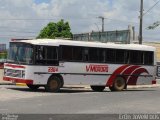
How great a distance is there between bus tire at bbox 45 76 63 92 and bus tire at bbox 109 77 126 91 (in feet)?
14.9

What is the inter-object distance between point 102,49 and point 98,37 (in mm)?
40882

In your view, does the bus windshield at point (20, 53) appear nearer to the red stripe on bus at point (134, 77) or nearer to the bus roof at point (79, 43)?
Result: the bus roof at point (79, 43)

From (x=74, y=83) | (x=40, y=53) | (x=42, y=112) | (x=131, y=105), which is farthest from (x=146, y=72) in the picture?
(x=42, y=112)

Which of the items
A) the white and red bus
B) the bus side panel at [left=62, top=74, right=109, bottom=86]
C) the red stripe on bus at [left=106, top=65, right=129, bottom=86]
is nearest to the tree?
the white and red bus

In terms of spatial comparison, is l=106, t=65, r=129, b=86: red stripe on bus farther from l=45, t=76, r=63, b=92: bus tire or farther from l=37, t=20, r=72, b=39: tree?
l=37, t=20, r=72, b=39: tree

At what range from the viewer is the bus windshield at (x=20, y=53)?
25797 millimetres

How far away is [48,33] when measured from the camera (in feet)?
297

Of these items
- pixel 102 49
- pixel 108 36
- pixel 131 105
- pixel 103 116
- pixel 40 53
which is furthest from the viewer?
pixel 108 36

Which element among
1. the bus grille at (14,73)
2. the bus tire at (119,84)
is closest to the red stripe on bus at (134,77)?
the bus tire at (119,84)

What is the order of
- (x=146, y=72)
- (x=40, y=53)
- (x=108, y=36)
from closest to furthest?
(x=40, y=53)
(x=146, y=72)
(x=108, y=36)

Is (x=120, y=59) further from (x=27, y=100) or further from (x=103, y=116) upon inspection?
(x=103, y=116)

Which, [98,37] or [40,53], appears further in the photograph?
[98,37]

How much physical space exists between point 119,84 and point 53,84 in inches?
215

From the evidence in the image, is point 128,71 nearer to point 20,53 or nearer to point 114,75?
point 114,75
